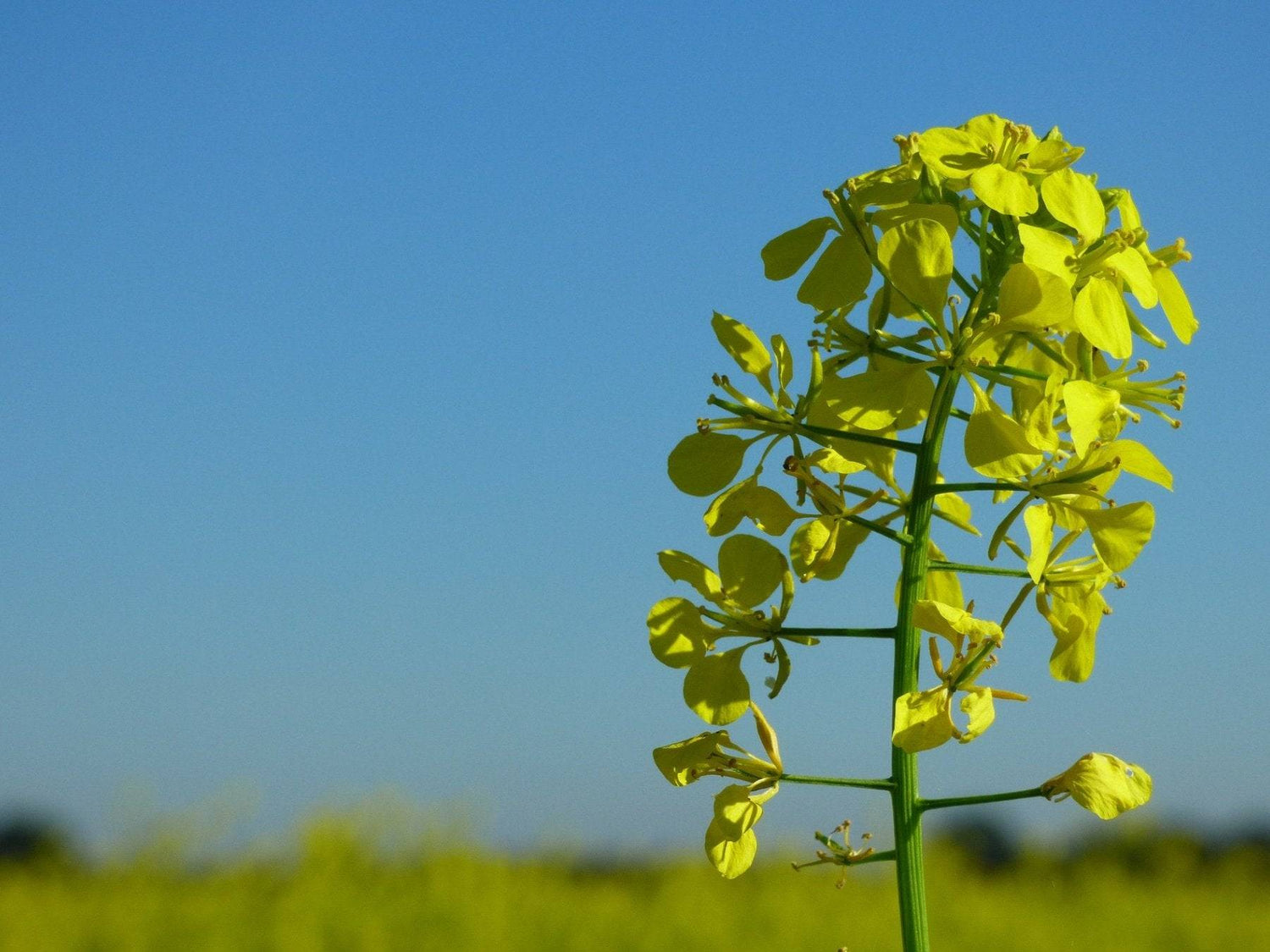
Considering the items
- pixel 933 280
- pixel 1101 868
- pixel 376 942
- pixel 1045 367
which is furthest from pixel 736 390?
pixel 1101 868

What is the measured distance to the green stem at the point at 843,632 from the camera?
171 centimetres

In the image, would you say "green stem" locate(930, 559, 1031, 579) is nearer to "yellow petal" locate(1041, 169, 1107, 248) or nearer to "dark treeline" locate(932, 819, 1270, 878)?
"yellow petal" locate(1041, 169, 1107, 248)

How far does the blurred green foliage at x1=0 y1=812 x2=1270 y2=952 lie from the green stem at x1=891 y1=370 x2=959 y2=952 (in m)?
4.30

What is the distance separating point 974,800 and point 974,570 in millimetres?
306

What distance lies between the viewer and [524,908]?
6.26 m

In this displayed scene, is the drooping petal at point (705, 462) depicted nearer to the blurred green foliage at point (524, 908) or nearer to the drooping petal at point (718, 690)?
the drooping petal at point (718, 690)

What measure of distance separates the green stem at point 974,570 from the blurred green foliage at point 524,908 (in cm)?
441

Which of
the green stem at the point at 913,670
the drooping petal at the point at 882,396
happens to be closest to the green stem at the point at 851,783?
the green stem at the point at 913,670

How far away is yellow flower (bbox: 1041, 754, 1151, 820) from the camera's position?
1718mm

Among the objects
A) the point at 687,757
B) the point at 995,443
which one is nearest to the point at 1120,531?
the point at 995,443

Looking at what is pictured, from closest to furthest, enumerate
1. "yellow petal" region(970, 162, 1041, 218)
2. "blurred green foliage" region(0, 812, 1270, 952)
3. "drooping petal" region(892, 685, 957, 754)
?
"drooping petal" region(892, 685, 957, 754) < "yellow petal" region(970, 162, 1041, 218) < "blurred green foliage" region(0, 812, 1270, 952)

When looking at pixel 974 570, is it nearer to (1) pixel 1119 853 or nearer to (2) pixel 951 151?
(2) pixel 951 151

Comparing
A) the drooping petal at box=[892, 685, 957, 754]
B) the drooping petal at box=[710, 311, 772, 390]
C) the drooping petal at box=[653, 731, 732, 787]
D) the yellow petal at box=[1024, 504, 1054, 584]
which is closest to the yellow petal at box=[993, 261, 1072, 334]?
the yellow petal at box=[1024, 504, 1054, 584]

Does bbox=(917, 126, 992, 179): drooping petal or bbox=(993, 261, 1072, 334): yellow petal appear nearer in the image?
bbox=(993, 261, 1072, 334): yellow petal
